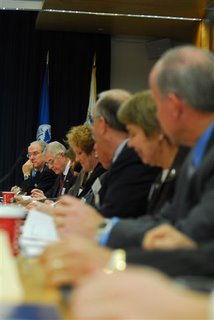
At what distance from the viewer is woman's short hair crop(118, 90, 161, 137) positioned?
1.91 m

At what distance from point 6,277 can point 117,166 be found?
1.11m

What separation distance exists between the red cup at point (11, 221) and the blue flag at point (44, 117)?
7720mm

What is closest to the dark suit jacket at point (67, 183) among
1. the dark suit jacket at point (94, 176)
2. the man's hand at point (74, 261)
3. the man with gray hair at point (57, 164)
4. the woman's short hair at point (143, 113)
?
the man with gray hair at point (57, 164)

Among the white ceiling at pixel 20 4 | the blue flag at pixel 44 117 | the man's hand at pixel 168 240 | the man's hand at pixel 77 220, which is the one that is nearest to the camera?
the man's hand at pixel 168 240

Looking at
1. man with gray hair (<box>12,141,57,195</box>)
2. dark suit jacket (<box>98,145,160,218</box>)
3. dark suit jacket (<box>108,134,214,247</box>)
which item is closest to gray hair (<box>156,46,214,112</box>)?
dark suit jacket (<box>108,134,214,247</box>)

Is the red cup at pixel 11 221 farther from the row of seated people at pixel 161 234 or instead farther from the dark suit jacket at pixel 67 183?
the dark suit jacket at pixel 67 183

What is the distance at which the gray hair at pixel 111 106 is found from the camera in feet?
7.90

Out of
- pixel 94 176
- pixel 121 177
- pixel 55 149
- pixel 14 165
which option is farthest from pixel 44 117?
pixel 121 177

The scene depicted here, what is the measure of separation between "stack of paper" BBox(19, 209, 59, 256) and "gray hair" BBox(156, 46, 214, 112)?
0.51 metres

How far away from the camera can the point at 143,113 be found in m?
1.92

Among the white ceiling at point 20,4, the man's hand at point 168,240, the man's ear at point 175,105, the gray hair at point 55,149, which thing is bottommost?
the gray hair at point 55,149

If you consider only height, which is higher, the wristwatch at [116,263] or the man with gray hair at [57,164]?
the wristwatch at [116,263]

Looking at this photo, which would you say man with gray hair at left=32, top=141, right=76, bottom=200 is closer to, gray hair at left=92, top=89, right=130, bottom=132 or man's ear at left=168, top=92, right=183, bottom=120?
gray hair at left=92, top=89, right=130, bottom=132

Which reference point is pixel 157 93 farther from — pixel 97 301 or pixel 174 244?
pixel 97 301
